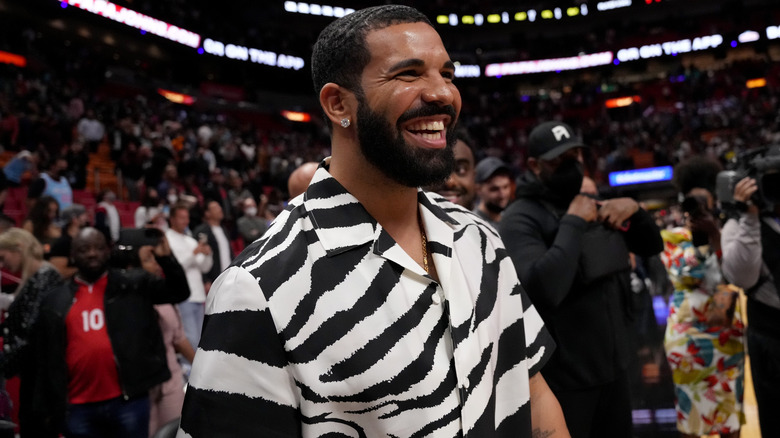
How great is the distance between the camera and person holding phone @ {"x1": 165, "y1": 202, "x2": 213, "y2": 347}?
19.2ft

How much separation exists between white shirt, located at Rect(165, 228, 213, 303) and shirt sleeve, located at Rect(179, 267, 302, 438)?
200 inches

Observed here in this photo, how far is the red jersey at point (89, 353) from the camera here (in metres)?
3.32

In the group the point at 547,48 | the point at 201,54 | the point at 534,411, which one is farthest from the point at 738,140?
the point at 534,411

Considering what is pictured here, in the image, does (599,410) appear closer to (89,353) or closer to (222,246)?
(89,353)

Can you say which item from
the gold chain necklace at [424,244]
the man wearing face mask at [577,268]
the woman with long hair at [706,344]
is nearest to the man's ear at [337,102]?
the gold chain necklace at [424,244]

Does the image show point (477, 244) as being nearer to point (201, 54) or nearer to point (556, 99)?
point (201, 54)

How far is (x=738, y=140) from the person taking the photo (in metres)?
22.7

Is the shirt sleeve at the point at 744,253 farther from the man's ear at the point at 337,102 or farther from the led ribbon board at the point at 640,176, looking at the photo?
the led ribbon board at the point at 640,176

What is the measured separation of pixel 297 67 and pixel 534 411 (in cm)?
2946

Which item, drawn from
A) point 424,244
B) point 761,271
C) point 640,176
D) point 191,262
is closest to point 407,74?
point 424,244

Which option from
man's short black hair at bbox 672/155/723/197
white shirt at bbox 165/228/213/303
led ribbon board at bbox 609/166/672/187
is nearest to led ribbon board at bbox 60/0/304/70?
led ribbon board at bbox 609/166/672/187

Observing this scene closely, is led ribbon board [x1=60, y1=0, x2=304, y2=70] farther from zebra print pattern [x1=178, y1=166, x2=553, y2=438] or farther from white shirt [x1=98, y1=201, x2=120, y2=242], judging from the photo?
zebra print pattern [x1=178, y1=166, x2=553, y2=438]

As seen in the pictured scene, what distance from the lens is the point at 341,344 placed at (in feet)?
3.79

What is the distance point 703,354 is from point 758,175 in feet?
3.59
